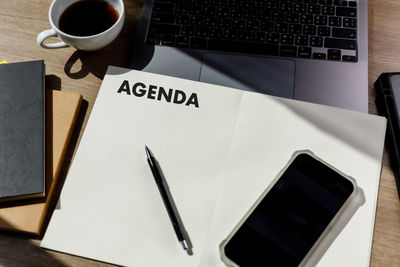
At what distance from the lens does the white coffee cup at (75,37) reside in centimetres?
64

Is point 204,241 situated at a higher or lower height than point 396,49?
lower

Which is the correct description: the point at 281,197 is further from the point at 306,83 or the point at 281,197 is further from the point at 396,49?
the point at 396,49

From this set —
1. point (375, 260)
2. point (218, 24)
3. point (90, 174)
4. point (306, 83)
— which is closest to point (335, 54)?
point (306, 83)

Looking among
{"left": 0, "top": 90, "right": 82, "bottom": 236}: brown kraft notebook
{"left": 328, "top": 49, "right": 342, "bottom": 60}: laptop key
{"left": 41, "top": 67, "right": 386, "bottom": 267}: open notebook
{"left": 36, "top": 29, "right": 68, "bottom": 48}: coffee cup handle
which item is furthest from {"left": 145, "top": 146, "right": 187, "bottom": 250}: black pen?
{"left": 328, "top": 49, "right": 342, "bottom": 60}: laptop key

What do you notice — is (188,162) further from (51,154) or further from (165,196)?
(51,154)

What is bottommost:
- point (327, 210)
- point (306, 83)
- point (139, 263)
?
point (139, 263)

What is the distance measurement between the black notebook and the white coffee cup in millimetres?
46

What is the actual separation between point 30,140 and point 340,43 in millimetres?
527

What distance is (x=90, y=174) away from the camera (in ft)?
2.02

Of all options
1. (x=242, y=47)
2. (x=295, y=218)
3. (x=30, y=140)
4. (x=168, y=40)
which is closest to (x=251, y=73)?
(x=242, y=47)

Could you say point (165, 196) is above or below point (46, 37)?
below

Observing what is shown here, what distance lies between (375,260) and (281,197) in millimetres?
157

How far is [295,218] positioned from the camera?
56cm

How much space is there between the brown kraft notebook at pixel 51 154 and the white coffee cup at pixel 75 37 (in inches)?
3.2
